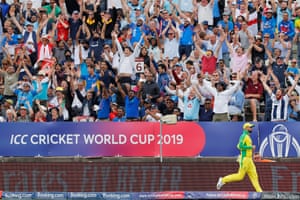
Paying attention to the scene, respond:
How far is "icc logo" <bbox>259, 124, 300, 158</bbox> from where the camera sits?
81.9 feet

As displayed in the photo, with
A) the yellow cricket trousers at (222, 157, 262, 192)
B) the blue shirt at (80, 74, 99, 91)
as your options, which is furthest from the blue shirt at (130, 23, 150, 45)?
the yellow cricket trousers at (222, 157, 262, 192)

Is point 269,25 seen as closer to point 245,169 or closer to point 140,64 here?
point 140,64

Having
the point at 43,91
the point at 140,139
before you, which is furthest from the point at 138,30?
the point at 140,139

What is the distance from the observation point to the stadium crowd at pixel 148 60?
26203 mm

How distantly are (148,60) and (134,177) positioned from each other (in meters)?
4.73

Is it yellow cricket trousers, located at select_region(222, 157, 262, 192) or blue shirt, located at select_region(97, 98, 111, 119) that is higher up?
blue shirt, located at select_region(97, 98, 111, 119)

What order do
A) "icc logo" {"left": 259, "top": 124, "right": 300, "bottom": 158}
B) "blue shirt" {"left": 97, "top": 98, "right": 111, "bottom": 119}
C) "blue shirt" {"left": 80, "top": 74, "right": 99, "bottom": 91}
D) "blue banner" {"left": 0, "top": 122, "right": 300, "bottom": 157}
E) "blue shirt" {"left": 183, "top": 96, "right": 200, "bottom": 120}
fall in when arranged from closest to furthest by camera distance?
"icc logo" {"left": 259, "top": 124, "right": 300, "bottom": 158} < "blue banner" {"left": 0, "top": 122, "right": 300, "bottom": 157} < "blue shirt" {"left": 183, "top": 96, "right": 200, "bottom": 120} < "blue shirt" {"left": 97, "top": 98, "right": 111, "bottom": 119} < "blue shirt" {"left": 80, "top": 74, "right": 99, "bottom": 91}

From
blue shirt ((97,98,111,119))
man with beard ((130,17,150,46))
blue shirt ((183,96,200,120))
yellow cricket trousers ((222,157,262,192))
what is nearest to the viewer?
yellow cricket trousers ((222,157,262,192))

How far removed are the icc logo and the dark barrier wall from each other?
0.97 m

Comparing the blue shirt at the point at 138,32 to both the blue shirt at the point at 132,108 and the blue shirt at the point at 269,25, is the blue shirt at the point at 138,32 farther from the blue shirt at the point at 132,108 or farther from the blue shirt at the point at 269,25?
the blue shirt at the point at 269,25

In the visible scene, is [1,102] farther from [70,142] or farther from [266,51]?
[266,51]

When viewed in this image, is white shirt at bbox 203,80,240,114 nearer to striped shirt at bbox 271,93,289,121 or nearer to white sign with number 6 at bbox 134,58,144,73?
striped shirt at bbox 271,93,289,121

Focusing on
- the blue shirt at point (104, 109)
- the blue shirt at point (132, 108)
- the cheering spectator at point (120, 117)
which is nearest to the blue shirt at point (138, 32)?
the blue shirt at point (104, 109)

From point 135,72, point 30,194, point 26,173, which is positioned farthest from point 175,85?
point 30,194
